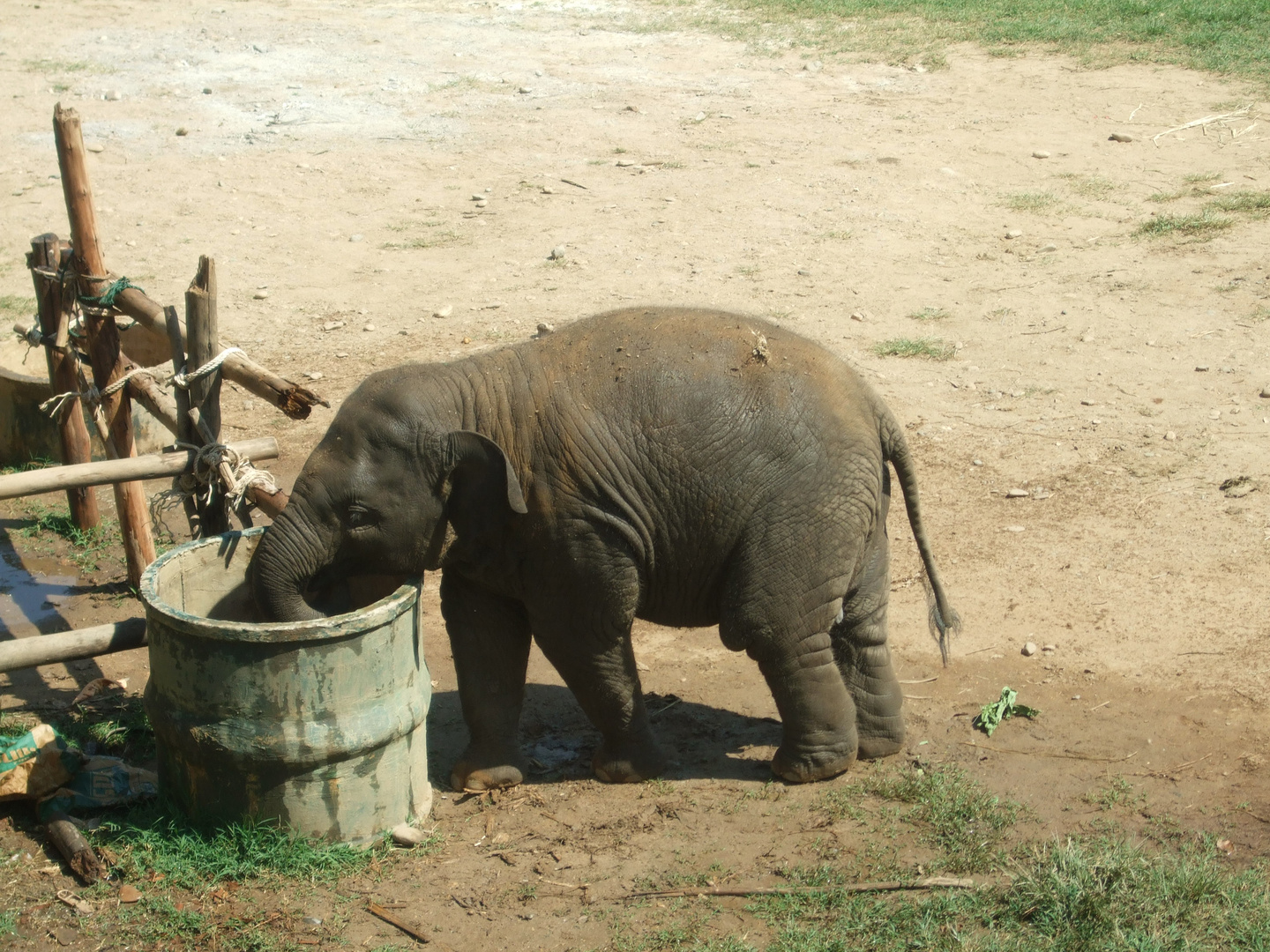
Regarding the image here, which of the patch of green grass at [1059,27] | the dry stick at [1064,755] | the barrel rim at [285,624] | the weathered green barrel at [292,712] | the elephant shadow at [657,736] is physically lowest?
the elephant shadow at [657,736]

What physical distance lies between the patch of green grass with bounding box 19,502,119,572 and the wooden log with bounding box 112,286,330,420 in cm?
190

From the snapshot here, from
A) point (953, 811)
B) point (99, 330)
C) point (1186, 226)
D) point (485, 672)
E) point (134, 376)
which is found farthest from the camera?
point (1186, 226)

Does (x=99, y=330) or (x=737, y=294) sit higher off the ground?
(x=99, y=330)

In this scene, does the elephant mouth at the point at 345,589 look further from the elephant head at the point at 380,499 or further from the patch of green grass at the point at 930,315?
the patch of green grass at the point at 930,315

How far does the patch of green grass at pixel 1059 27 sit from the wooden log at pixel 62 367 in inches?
A: 515

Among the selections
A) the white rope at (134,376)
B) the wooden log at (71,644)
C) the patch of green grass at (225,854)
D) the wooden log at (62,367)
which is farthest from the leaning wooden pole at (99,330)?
the patch of green grass at (225,854)

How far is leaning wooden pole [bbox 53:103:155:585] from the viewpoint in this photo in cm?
673

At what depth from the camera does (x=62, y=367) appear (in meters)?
7.34

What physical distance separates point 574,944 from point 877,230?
8.99 metres

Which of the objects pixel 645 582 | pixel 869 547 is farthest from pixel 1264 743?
pixel 645 582

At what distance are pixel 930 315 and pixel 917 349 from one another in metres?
0.74

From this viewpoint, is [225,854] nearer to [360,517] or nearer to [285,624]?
[285,624]

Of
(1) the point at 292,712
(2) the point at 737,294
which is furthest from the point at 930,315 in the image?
(1) the point at 292,712

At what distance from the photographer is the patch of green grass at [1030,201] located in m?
12.6
